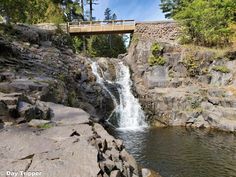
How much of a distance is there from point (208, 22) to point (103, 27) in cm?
1091

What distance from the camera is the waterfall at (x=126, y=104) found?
84.2 ft

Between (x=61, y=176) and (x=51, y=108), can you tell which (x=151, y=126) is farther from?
(x=61, y=176)

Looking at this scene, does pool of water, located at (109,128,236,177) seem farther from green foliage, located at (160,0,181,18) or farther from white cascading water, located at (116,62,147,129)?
green foliage, located at (160,0,181,18)

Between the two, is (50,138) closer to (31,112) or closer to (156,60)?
(31,112)

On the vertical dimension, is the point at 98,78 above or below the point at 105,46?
below

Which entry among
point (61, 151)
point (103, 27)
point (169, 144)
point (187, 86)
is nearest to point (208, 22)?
point (187, 86)

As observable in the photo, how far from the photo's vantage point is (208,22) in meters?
30.2

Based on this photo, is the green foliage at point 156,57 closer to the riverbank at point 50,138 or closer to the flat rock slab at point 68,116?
the riverbank at point 50,138

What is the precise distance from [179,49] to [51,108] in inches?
825

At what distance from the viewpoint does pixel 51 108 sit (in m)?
11.2

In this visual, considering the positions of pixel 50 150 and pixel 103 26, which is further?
pixel 103 26

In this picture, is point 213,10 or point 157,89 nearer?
point 157,89

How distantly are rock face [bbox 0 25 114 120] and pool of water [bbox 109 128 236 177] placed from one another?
4064 millimetres

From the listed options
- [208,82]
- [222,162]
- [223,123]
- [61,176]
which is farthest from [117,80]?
[61,176]
